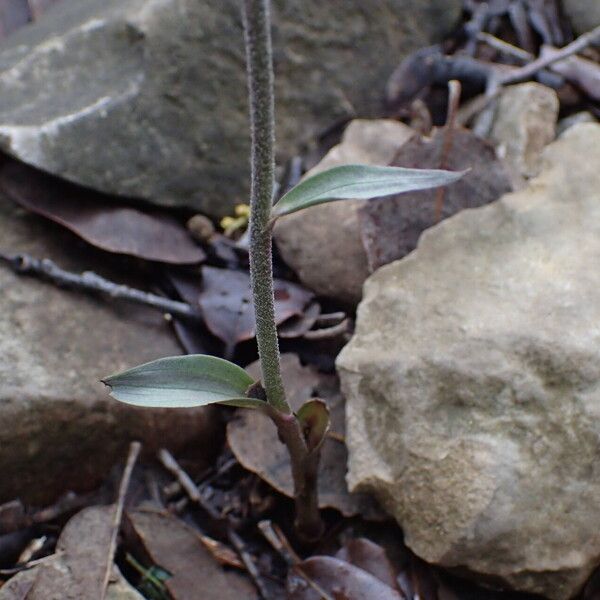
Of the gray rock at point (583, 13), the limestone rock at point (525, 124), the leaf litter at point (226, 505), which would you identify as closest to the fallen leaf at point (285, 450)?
the leaf litter at point (226, 505)

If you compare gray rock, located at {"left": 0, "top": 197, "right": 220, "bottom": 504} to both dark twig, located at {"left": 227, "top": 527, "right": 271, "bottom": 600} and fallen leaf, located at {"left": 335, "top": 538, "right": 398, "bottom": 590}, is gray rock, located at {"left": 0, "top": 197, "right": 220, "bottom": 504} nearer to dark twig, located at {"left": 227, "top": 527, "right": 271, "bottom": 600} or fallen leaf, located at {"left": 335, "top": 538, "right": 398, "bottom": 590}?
dark twig, located at {"left": 227, "top": 527, "right": 271, "bottom": 600}

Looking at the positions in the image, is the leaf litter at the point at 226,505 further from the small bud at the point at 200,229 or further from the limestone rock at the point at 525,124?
the limestone rock at the point at 525,124

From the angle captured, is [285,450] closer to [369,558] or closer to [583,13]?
[369,558]

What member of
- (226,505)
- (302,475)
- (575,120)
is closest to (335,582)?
(302,475)

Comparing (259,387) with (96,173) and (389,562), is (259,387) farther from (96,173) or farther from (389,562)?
(96,173)

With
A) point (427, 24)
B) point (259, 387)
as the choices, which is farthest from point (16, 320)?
point (427, 24)

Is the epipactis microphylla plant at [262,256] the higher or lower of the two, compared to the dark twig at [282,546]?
higher
